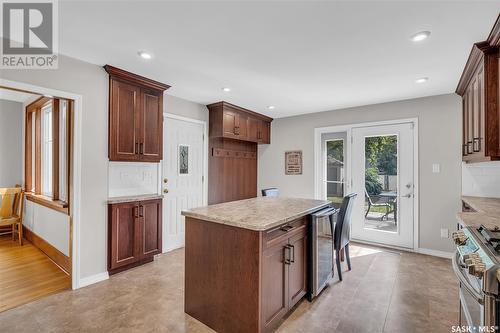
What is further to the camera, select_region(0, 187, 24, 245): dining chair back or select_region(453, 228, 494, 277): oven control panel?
select_region(0, 187, 24, 245): dining chair back

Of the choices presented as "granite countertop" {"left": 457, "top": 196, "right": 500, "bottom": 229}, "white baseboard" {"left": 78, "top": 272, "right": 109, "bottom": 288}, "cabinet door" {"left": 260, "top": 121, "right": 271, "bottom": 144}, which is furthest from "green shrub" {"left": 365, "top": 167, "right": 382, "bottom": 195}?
"white baseboard" {"left": 78, "top": 272, "right": 109, "bottom": 288}

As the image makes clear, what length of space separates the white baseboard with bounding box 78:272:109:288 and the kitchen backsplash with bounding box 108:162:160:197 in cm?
90

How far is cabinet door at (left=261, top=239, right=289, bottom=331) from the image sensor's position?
5.87ft

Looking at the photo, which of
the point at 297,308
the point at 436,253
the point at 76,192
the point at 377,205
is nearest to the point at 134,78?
the point at 76,192

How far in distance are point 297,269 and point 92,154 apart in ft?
8.03

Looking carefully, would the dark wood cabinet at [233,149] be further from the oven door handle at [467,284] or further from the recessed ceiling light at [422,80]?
the oven door handle at [467,284]

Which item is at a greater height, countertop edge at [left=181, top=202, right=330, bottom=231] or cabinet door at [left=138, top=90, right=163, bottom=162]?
cabinet door at [left=138, top=90, right=163, bottom=162]

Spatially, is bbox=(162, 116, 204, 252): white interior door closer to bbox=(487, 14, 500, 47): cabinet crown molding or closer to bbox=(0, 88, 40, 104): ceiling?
bbox=(0, 88, 40, 104): ceiling

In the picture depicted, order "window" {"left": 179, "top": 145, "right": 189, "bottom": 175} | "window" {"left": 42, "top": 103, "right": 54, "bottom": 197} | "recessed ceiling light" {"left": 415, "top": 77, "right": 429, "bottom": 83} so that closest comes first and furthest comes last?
"recessed ceiling light" {"left": 415, "top": 77, "right": 429, "bottom": 83} → "window" {"left": 42, "top": 103, "right": 54, "bottom": 197} → "window" {"left": 179, "top": 145, "right": 189, "bottom": 175}

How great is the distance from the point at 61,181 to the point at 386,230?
4915 millimetres

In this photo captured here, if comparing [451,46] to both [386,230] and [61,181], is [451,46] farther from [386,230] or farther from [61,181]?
[61,181]

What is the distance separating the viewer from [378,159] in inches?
164

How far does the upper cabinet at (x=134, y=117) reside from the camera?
2.87m

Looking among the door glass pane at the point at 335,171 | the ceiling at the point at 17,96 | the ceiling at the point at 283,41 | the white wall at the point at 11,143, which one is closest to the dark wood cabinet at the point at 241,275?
the ceiling at the point at 283,41
